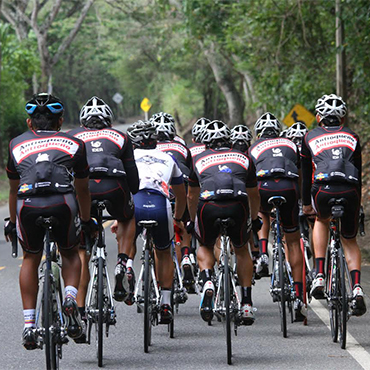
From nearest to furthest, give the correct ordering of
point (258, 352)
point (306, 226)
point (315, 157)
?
point (258, 352), point (315, 157), point (306, 226)

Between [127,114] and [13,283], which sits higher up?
[127,114]

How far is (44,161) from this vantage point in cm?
662

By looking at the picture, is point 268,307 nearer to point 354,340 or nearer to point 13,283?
point 354,340

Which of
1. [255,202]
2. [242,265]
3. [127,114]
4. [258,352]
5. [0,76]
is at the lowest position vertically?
[258,352]

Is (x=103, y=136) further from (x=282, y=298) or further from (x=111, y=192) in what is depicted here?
(x=282, y=298)

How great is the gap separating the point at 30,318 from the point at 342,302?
2723mm

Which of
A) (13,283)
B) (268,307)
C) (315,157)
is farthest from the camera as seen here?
(13,283)

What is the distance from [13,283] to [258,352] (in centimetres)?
541

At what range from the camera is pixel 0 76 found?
35188mm

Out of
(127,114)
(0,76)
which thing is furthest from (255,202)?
(127,114)

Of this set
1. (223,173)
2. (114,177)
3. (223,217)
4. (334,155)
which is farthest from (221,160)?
(334,155)

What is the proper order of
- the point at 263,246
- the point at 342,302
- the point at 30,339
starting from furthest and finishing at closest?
1. the point at 263,246
2. the point at 342,302
3. the point at 30,339

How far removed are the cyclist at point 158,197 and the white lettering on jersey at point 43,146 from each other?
1978 millimetres

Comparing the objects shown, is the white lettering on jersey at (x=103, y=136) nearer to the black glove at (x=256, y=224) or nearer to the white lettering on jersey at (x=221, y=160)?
the white lettering on jersey at (x=221, y=160)
